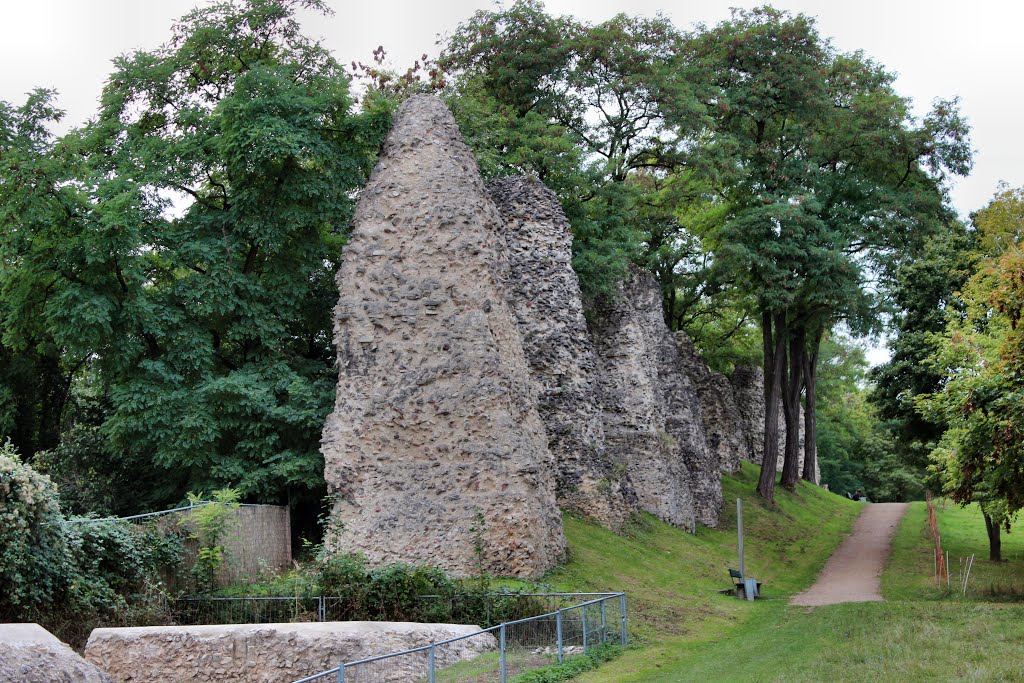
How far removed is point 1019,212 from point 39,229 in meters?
23.6

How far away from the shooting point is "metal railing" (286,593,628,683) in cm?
1298

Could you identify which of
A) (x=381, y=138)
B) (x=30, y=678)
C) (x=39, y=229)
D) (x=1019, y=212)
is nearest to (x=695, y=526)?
(x=1019, y=212)

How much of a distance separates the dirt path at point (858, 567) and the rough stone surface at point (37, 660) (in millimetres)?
17618

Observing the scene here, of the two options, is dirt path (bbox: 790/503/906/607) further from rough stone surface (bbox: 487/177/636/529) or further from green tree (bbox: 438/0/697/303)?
green tree (bbox: 438/0/697/303)

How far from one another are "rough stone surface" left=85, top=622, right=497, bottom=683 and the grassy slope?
2553 millimetres

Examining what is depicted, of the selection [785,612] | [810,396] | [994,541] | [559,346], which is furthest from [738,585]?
[810,396]

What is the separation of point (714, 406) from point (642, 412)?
44.9 feet

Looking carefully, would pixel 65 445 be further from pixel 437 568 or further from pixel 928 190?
pixel 928 190

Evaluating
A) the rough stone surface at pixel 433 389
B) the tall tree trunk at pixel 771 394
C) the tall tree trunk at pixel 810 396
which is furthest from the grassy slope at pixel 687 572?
the tall tree trunk at pixel 810 396

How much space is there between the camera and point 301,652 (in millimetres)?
14914

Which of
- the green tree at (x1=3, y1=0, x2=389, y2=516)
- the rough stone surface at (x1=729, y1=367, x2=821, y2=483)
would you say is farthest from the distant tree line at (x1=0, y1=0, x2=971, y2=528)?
the rough stone surface at (x1=729, y1=367, x2=821, y2=483)

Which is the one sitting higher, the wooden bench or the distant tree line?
the distant tree line

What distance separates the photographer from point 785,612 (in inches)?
938

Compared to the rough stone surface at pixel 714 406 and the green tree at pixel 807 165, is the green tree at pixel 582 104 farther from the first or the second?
the rough stone surface at pixel 714 406
